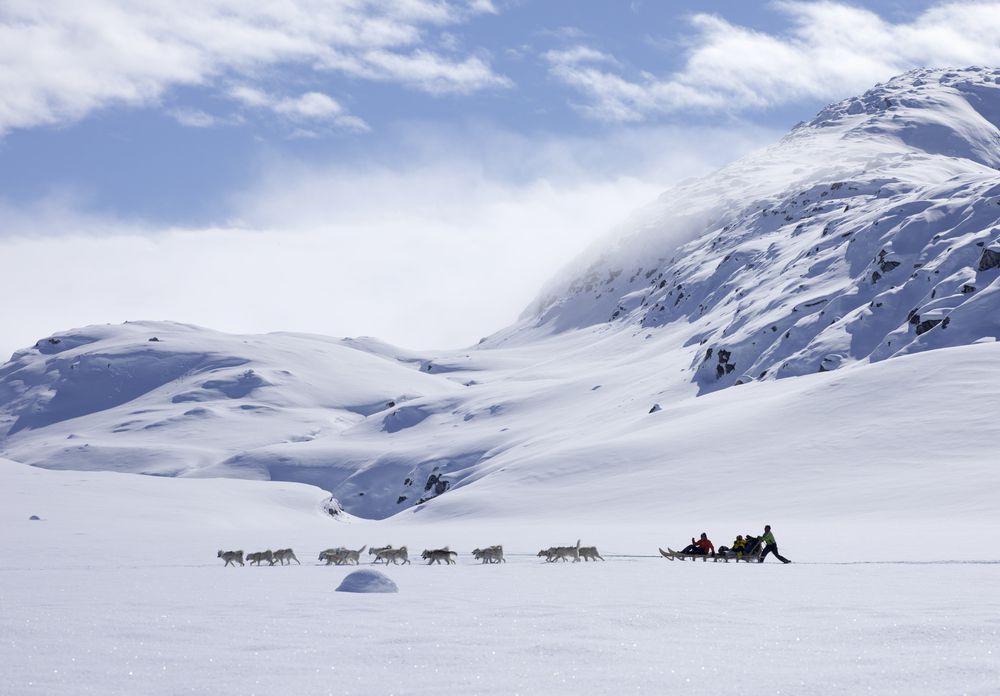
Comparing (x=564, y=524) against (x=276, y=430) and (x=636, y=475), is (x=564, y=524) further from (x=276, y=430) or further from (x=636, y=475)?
(x=276, y=430)

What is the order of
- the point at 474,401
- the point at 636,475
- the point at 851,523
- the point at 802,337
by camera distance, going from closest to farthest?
the point at 851,523
the point at 636,475
the point at 802,337
the point at 474,401

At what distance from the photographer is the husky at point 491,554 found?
2939 centimetres

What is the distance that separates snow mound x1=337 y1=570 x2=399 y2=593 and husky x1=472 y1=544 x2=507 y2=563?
7966 millimetres

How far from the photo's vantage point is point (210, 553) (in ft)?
117

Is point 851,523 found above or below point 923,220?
below

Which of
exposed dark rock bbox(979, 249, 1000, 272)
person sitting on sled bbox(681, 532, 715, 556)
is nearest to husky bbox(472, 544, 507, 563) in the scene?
person sitting on sled bbox(681, 532, 715, 556)

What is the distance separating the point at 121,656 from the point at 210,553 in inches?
933

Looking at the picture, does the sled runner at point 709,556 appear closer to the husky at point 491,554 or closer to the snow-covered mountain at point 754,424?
the husky at point 491,554

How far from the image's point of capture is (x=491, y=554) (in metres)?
29.5

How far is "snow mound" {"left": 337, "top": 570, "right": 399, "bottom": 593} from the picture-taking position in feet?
70.1

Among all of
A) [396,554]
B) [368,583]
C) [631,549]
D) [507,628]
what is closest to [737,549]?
[631,549]

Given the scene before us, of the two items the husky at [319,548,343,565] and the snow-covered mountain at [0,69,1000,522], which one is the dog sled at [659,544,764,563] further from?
the snow-covered mountain at [0,69,1000,522]

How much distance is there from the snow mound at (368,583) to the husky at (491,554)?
7966mm

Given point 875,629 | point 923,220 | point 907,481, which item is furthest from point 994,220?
point 875,629
